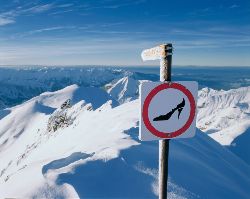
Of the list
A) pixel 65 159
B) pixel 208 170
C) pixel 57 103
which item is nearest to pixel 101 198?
pixel 65 159

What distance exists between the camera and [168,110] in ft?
17.1

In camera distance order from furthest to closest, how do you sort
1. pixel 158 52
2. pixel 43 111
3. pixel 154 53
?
pixel 43 111
pixel 154 53
pixel 158 52

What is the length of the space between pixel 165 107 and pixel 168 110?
6cm

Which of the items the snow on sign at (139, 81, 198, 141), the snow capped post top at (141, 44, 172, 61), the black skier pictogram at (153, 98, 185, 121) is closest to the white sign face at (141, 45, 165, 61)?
the snow capped post top at (141, 44, 172, 61)

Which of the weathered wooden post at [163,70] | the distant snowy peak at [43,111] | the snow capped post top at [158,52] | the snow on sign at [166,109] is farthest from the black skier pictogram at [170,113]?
the distant snowy peak at [43,111]

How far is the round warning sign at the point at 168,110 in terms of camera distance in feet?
16.8

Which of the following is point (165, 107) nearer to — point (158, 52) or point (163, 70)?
point (163, 70)

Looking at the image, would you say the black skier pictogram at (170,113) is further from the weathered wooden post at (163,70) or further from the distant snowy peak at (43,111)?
the distant snowy peak at (43,111)

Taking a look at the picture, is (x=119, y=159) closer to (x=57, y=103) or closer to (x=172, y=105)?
(x=172, y=105)

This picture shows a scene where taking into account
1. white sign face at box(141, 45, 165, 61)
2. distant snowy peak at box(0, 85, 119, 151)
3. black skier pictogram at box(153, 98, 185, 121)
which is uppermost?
white sign face at box(141, 45, 165, 61)

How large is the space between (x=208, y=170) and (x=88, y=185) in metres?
5.12

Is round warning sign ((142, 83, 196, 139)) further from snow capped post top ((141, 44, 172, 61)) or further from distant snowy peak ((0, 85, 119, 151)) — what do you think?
distant snowy peak ((0, 85, 119, 151))

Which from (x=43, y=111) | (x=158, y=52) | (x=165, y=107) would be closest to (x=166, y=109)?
(x=165, y=107)

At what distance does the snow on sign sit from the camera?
16.7 ft
